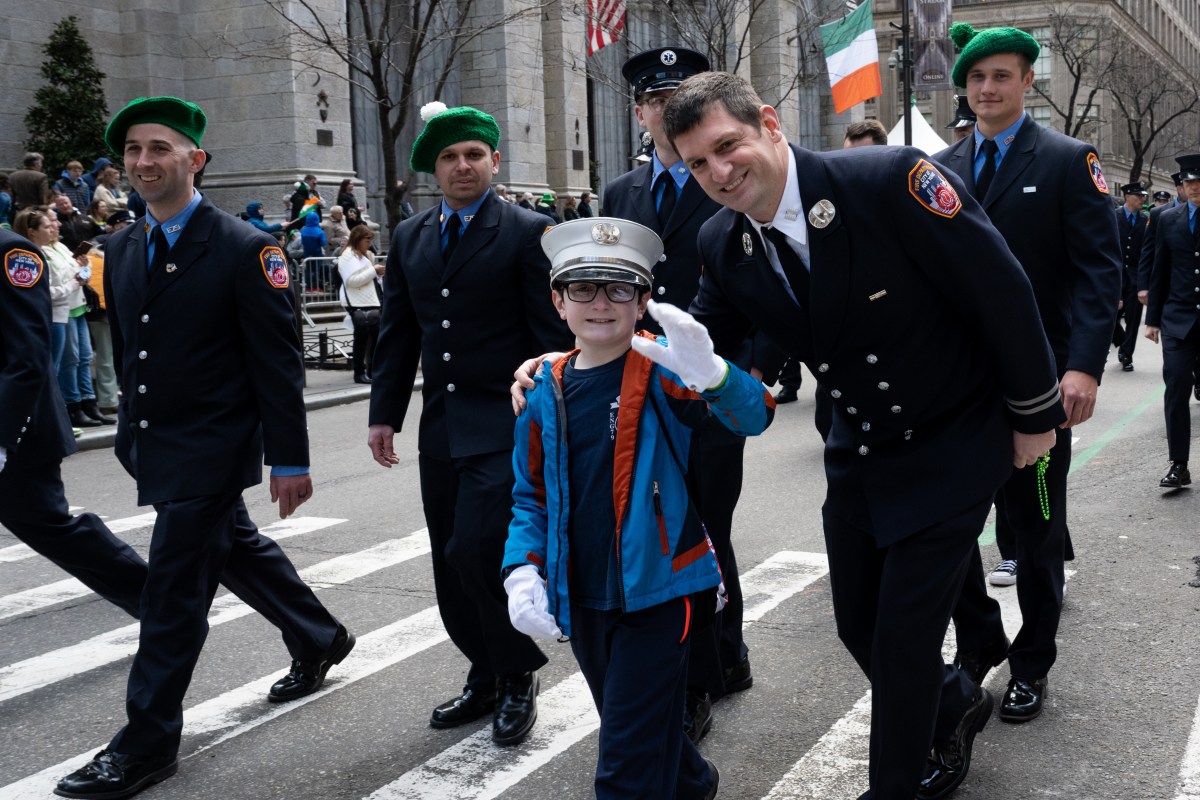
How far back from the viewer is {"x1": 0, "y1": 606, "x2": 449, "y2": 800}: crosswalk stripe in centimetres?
468

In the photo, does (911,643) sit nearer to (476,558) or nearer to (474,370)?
(476,558)

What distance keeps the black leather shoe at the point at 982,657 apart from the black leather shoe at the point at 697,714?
0.93 meters

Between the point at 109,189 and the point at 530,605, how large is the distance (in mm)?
17766

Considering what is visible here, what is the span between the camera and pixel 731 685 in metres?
5.27

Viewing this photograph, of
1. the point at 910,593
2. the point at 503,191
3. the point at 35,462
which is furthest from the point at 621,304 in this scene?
the point at 503,191

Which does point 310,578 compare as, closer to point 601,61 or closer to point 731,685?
point 731,685

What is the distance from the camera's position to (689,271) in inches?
198

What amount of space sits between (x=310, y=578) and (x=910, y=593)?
4513mm

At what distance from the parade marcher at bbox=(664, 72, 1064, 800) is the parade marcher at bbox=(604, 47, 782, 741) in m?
0.90

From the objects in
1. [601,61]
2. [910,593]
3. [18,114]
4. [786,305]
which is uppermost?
[601,61]

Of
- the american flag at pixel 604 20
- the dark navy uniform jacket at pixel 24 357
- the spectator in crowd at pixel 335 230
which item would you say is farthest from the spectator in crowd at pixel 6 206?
the dark navy uniform jacket at pixel 24 357

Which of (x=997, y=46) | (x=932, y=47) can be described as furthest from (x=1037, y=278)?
(x=932, y=47)

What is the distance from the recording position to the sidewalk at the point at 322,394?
12.8m

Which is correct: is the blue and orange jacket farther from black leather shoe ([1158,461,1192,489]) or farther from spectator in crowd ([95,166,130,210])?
spectator in crowd ([95,166,130,210])
